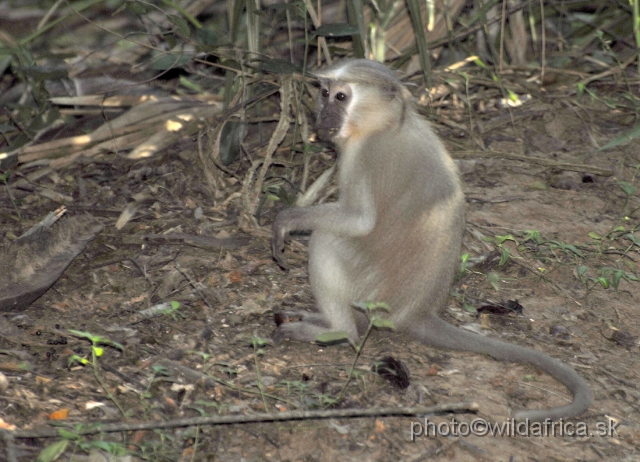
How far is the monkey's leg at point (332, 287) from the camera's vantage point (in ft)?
14.6

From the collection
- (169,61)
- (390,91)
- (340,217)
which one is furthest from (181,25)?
(340,217)

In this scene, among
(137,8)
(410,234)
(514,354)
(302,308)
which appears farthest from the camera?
(137,8)

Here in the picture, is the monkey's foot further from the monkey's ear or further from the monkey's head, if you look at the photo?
the monkey's ear

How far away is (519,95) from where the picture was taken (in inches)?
302

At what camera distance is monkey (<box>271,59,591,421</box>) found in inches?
172

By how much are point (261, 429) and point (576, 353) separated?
6.51 feet

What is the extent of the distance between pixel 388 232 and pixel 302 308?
787mm

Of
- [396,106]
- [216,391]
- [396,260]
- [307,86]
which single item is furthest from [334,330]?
[307,86]

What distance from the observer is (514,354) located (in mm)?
4180

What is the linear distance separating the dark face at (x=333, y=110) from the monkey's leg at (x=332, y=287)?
0.64 meters

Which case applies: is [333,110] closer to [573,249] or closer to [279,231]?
[279,231]

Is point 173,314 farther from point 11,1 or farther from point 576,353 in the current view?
point 11,1

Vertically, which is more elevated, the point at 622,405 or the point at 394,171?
the point at 394,171

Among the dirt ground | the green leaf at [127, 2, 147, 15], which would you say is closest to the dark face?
the dirt ground
